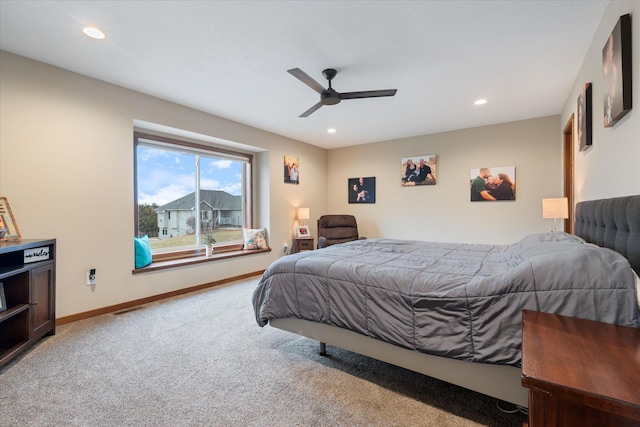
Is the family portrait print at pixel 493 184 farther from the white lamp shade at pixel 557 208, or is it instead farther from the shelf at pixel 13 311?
the shelf at pixel 13 311

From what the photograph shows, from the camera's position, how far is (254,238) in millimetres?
4902

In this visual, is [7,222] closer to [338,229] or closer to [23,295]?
[23,295]

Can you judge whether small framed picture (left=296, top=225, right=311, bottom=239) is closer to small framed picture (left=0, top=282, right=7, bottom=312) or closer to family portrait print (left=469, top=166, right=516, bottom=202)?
family portrait print (left=469, top=166, right=516, bottom=202)

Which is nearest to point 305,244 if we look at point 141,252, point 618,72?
point 141,252

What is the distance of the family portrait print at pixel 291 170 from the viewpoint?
5328 mm

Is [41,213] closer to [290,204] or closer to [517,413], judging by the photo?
[290,204]

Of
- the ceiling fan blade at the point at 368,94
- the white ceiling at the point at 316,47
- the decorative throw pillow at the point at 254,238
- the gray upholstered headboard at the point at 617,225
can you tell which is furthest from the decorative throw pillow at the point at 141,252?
the gray upholstered headboard at the point at 617,225

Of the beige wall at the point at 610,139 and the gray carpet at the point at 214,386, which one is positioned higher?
the beige wall at the point at 610,139

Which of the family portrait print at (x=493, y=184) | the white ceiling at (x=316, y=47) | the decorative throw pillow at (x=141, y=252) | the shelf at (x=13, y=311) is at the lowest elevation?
the shelf at (x=13, y=311)

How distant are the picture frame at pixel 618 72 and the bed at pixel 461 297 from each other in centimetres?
52

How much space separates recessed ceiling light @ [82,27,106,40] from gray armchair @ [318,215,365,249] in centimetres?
393

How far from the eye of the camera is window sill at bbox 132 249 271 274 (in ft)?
11.4

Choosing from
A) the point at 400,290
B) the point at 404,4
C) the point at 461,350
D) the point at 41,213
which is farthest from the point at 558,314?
the point at 41,213

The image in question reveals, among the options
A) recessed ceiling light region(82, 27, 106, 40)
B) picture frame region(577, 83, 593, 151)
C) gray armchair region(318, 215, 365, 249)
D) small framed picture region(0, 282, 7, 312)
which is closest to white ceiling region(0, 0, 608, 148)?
recessed ceiling light region(82, 27, 106, 40)
